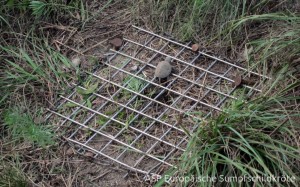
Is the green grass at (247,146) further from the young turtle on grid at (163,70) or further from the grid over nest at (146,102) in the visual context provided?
the young turtle on grid at (163,70)

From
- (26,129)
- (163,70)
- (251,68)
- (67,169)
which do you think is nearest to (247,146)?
(251,68)

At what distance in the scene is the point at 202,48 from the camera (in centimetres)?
299

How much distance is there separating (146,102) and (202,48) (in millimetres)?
426

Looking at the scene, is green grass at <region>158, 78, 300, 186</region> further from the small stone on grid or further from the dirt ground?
the small stone on grid

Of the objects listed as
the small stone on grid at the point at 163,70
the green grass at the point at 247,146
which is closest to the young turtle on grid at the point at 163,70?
the small stone on grid at the point at 163,70

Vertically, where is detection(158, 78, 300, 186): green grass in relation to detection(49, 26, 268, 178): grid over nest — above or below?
above

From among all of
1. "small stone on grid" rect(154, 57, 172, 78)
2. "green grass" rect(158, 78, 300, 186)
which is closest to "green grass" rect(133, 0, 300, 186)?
"green grass" rect(158, 78, 300, 186)

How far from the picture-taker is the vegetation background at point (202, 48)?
236 cm

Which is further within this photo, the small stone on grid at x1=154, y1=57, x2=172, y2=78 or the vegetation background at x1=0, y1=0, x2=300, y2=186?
the small stone on grid at x1=154, y1=57, x2=172, y2=78

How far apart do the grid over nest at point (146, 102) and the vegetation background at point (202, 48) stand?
0.08 m

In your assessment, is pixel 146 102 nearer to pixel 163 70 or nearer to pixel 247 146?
pixel 163 70

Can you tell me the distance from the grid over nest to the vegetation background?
0.08m

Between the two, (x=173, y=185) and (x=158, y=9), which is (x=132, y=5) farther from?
(x=173, y=185)

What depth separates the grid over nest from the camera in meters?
2.64
